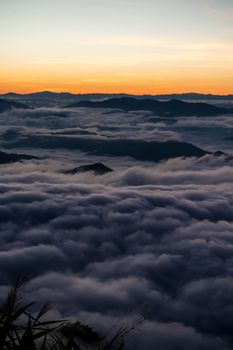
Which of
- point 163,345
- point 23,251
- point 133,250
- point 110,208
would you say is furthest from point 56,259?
point 163,345

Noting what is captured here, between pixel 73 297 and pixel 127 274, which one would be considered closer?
pixel 73 297

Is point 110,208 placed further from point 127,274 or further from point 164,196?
point 127,274

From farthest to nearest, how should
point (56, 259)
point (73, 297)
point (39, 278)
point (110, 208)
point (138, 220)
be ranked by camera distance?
1. point (110, 208)
2. point (138, 220)
3. point (56, 259)
4. point (39, 278)
5. point (73, 297)

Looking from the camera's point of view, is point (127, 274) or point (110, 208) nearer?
point (127, 274)

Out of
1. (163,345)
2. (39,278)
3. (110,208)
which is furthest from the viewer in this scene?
(110,208)

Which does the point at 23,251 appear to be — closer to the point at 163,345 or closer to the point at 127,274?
the point at 127,274

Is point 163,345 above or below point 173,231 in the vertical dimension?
below

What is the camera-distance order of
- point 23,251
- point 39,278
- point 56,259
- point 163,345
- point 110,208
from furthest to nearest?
point 110,208
point 56,259
point 23,251
point 39,278
point 163,345

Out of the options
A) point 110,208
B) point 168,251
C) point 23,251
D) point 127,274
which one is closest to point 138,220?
point 110,208

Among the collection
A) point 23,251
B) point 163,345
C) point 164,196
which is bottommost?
point 163,345
